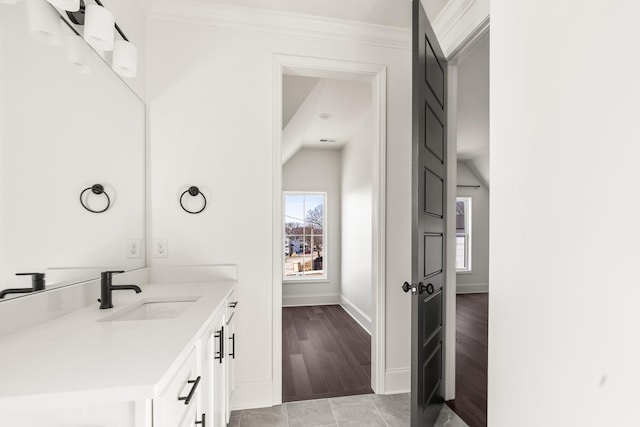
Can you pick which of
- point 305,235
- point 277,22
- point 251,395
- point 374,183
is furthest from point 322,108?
point 251,395

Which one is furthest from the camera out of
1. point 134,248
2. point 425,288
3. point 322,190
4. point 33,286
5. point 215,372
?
point 322,190

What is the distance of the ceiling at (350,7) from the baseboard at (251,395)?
251 centimetres

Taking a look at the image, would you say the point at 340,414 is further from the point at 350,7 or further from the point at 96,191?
the point at 350,7

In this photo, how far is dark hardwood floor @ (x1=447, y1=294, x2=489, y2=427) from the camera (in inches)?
83.8

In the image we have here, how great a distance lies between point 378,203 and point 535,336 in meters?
1.50

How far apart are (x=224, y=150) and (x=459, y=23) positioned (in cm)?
171

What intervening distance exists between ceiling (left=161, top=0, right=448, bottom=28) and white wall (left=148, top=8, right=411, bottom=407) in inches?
4.8

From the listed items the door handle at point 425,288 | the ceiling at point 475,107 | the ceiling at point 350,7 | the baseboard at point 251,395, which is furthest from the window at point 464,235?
the baseboard at point 251,395

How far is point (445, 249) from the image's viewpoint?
2186 millimetres

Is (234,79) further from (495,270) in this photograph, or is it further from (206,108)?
(495,270)

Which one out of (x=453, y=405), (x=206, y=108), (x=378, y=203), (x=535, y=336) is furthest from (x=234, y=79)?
(x=453, y=405)

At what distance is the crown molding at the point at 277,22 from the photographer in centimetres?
212

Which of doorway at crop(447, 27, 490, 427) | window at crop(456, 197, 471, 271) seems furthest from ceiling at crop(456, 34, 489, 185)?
window at crop(456, 197, 471, 271)

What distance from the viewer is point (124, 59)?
64.5 inches
